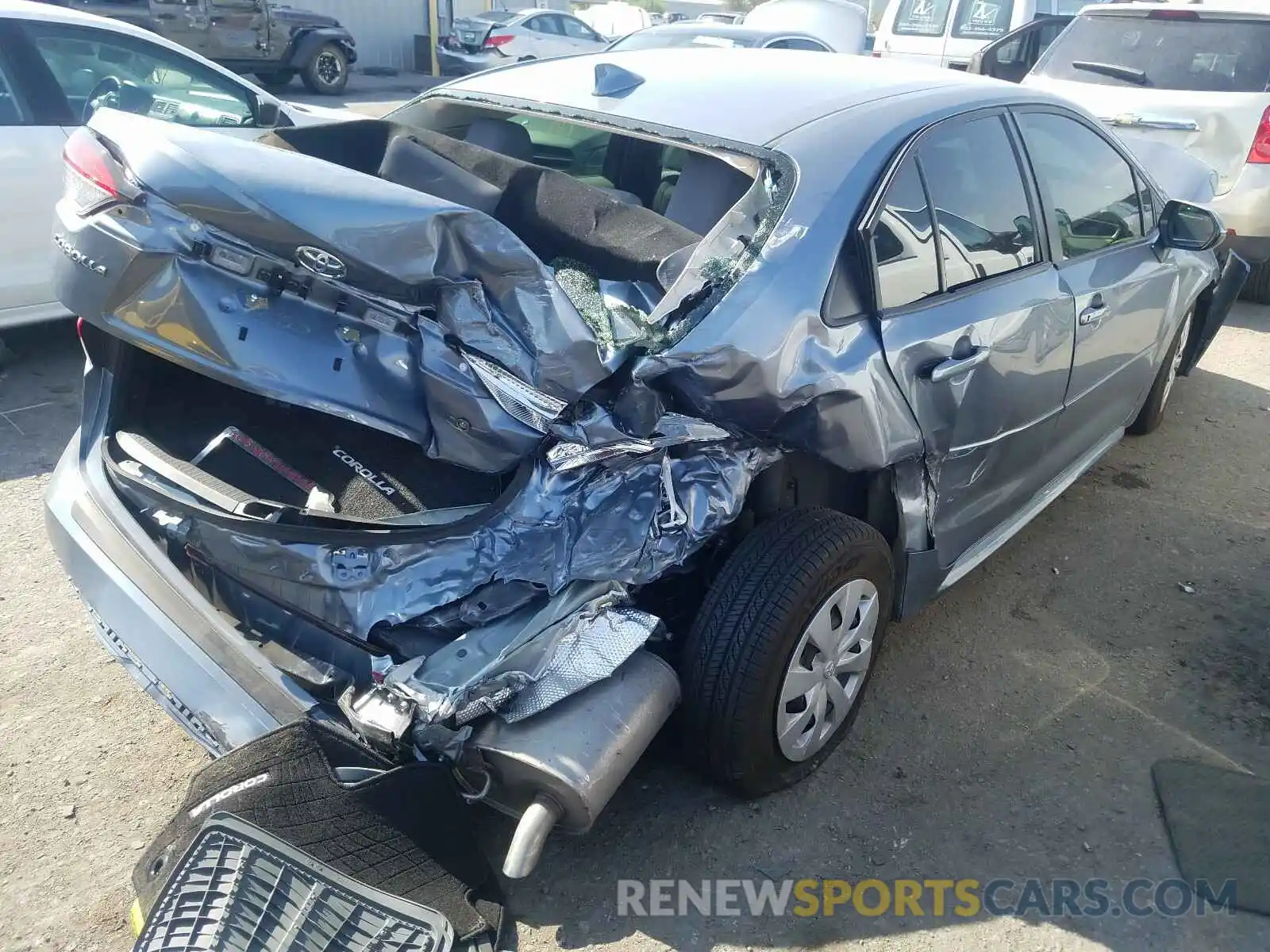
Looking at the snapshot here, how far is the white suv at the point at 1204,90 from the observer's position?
6426 millimetres

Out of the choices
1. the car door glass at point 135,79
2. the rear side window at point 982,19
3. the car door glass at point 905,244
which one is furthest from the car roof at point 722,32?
the car door glass at point 905,244

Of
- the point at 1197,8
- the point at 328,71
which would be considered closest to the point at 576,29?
the point at 328,71

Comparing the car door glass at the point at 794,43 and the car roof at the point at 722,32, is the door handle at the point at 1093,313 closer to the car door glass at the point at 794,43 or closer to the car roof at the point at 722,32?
the car roof at the point at 722,32

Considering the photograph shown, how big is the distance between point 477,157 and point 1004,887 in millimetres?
2441

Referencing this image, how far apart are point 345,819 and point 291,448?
958mm

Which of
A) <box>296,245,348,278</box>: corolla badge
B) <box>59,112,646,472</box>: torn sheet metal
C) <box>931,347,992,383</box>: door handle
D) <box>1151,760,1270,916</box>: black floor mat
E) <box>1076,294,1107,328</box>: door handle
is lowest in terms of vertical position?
<box>1151,760,1270,916</box>: black floor mat

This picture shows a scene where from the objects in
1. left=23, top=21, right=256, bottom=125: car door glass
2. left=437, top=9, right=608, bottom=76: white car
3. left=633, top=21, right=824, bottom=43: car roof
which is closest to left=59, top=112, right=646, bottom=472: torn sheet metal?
left=23, top=21, right=256, bottom=125: car door glass

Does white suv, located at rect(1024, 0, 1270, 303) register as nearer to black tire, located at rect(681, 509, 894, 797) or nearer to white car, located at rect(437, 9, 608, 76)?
black tire, located at rect(681, 509, 894, 797)

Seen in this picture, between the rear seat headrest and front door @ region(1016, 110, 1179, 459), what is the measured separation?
63.9 inches

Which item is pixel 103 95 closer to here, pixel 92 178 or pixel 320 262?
pixel 92 178

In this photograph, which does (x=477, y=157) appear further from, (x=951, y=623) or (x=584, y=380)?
(x=951, y=623)

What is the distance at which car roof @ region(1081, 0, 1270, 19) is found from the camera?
658 cm

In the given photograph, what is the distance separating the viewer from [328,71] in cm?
1580

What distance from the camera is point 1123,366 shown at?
3.84 meters
